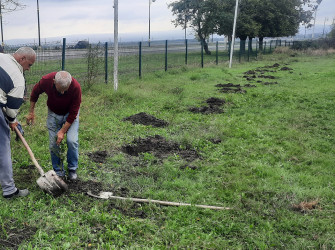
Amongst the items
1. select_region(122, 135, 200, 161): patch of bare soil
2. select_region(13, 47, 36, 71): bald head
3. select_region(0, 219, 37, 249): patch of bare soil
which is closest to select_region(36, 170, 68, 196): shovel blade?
select_region(0, 219, 37, 249): patch of bare soil

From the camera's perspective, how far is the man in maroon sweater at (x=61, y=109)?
4319 mm

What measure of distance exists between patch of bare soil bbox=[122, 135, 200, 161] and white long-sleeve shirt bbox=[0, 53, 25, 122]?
253 cm

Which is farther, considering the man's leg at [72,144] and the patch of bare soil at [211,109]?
the patch of bare soil at [211,109]

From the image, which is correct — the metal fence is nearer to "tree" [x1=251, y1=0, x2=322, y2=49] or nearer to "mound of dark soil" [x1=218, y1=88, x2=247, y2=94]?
"mound of dark soil" [x1=218, y1=88, x2=247, y2=94]

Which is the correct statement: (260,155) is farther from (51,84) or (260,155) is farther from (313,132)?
(51,84)

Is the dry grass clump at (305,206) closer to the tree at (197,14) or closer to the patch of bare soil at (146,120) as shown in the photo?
the patch of bare soil at (146,120)

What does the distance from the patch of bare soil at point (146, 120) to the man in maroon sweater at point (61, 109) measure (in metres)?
→ 3.34

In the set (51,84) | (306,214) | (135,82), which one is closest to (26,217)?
(51,84)

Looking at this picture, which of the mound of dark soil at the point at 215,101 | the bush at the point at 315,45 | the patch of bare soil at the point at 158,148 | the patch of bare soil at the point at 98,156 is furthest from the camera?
the bush at the point at 315,45

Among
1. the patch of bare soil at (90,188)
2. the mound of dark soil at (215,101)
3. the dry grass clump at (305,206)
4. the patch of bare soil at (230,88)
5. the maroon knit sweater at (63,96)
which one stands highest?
the maroon knit sweater at (63,96)

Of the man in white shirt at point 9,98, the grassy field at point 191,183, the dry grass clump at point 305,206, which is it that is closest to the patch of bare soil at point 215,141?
the grassy field at point 191,183

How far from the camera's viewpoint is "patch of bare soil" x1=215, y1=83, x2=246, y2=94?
485 inches

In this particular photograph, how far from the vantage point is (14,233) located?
356 cm

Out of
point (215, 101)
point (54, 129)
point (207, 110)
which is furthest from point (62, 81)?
point (215, 101)
